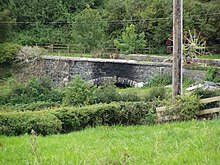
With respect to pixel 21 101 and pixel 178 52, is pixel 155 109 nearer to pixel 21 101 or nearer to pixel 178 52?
pixel 178 52

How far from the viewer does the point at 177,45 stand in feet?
39.1

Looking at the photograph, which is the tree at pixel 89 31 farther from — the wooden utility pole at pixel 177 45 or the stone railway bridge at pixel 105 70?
the wooden utility pole at pixel 177 45

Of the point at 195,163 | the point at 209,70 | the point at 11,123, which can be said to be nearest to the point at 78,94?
the point at 11,123

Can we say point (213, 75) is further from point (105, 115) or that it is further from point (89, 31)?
point (105, 115)

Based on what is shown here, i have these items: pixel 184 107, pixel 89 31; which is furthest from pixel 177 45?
pixel 89 31

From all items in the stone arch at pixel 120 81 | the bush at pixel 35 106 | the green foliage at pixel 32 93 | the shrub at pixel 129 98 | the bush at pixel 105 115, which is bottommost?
the stone arch at pixel 120 81

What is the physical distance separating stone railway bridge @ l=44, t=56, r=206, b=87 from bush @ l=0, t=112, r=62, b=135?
68.0 feet

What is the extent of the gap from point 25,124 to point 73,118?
1.62 meters

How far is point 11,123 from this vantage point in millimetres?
10344

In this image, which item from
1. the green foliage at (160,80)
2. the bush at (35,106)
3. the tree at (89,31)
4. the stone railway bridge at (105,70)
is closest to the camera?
the bush at (35,106)

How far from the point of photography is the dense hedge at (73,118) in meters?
10.3

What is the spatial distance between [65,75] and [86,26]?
598cm

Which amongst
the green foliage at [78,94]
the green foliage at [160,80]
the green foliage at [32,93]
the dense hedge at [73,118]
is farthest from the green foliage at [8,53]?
the dense hedge at [73,118]

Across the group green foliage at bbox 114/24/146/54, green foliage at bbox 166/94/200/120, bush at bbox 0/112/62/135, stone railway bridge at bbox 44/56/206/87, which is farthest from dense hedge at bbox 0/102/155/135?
green foliage at bbox 114/24/146/54
